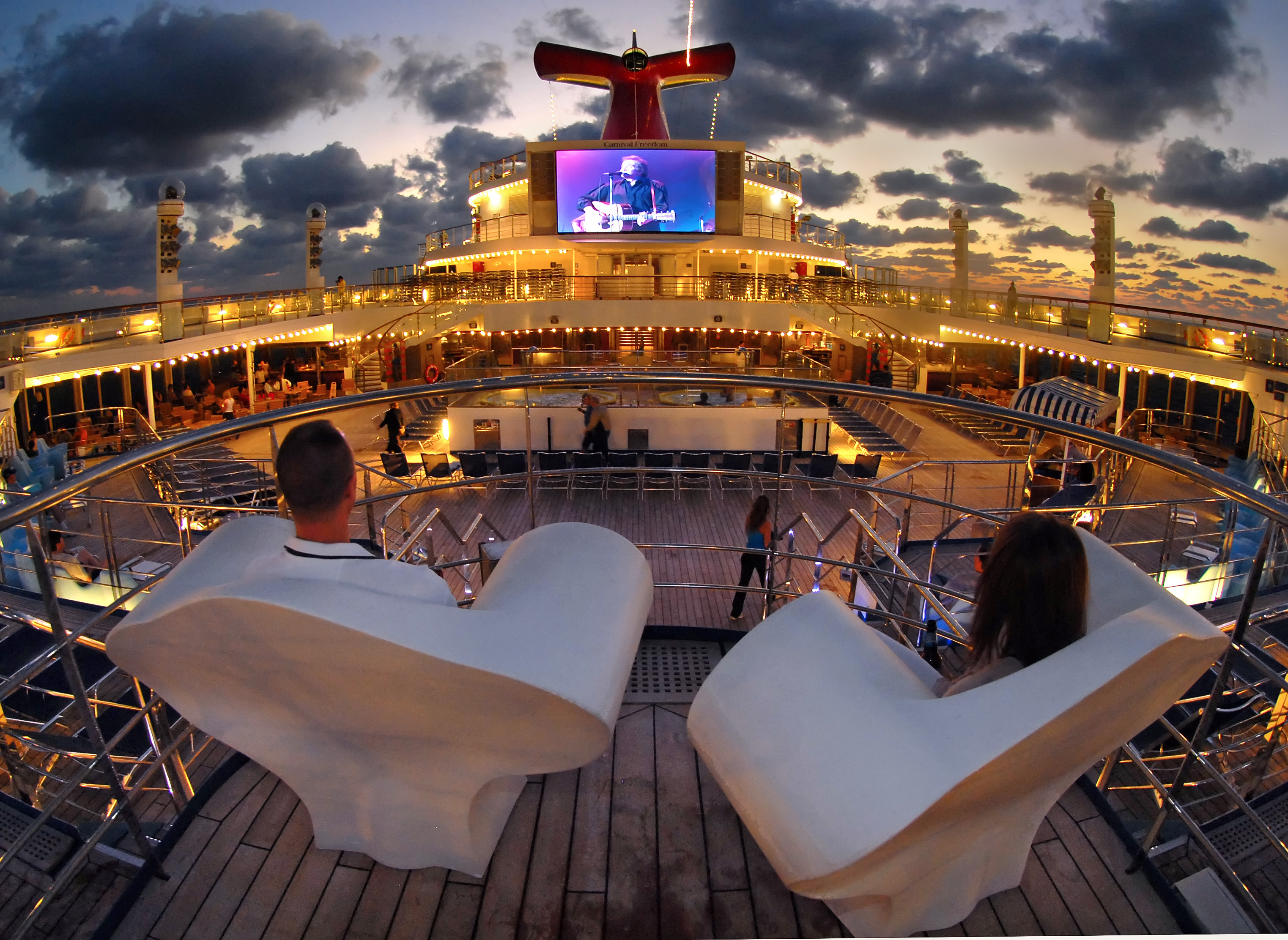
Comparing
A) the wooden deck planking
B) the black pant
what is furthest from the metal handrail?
the black pant

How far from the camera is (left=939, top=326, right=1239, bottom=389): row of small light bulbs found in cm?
1107

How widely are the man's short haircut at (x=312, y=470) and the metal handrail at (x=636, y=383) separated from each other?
1.53 ft

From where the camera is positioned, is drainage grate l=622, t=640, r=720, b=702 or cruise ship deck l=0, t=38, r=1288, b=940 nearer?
cruise ship deck l=0, t=38, r=1288, b=940

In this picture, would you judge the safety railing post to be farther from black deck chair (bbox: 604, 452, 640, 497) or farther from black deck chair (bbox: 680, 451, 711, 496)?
black deck chair (bbox: 680, 451, 711, 496)

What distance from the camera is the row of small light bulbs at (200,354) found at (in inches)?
445

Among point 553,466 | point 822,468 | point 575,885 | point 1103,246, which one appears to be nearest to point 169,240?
point 553,466

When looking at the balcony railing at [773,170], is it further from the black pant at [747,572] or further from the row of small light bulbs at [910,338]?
the black pant at [747,572]

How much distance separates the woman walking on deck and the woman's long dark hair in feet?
10.9

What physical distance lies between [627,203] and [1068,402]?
35.1 ft

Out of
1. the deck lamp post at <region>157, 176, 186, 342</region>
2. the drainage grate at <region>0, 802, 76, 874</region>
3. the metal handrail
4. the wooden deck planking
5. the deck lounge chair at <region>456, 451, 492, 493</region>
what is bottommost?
the deck lounge chair at <region>456, 451, 492, 493</region>

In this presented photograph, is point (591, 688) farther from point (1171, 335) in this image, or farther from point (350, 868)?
point (1171, 335)

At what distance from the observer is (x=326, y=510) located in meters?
1.49

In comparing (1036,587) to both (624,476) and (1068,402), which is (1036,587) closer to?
(624,476)

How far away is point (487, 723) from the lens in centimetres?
142
